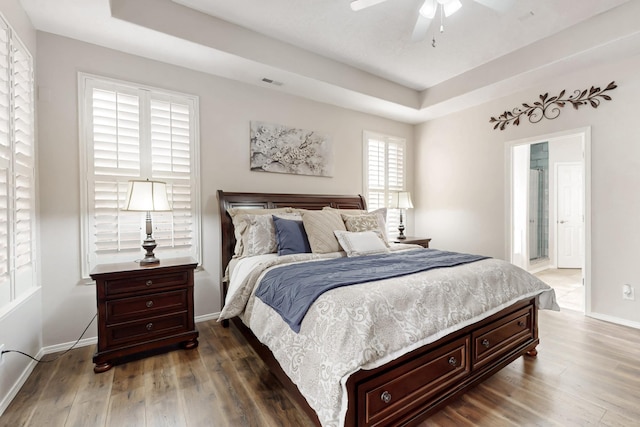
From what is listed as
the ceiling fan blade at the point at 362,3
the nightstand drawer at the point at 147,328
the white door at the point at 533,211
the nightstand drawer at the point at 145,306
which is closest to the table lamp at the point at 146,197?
the nightstand drawer at the point at 145,306

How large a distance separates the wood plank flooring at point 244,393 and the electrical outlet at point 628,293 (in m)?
0.71

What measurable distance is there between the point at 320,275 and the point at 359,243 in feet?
3.23

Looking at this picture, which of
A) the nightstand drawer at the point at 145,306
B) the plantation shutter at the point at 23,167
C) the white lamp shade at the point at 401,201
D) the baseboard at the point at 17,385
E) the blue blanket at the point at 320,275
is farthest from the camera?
the white lamp shade at the point at 401,201

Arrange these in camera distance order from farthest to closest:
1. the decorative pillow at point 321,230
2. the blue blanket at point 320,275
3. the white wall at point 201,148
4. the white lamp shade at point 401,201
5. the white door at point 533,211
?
the white door at point 533,211 → the white lamp shade at point 401,201 → the decorative pillow at point 321,230 → the white wall at point 201,148 → the blue blanket at point 320,275

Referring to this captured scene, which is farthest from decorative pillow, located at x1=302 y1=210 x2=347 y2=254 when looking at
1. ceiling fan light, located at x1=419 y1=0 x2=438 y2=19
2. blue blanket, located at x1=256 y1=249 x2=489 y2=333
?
ceiling fan light, located at x1=419 y1=0 x2=438 y2=19

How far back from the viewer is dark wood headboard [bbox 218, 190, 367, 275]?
3.11 metres

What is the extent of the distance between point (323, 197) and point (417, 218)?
83.0 inches

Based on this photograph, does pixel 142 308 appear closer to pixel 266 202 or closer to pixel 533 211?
pixel 266 202

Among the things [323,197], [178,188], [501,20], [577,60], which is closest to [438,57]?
[501,20]

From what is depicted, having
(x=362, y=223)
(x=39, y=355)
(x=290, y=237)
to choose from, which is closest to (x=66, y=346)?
(x=39, y=355)

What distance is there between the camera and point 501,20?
9.19 ft

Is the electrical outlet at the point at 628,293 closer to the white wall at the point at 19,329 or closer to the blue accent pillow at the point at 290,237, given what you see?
the blue accent pillow at the point at 290,237

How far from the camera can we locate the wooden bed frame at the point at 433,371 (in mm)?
1408

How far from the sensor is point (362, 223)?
3221 millimetres
